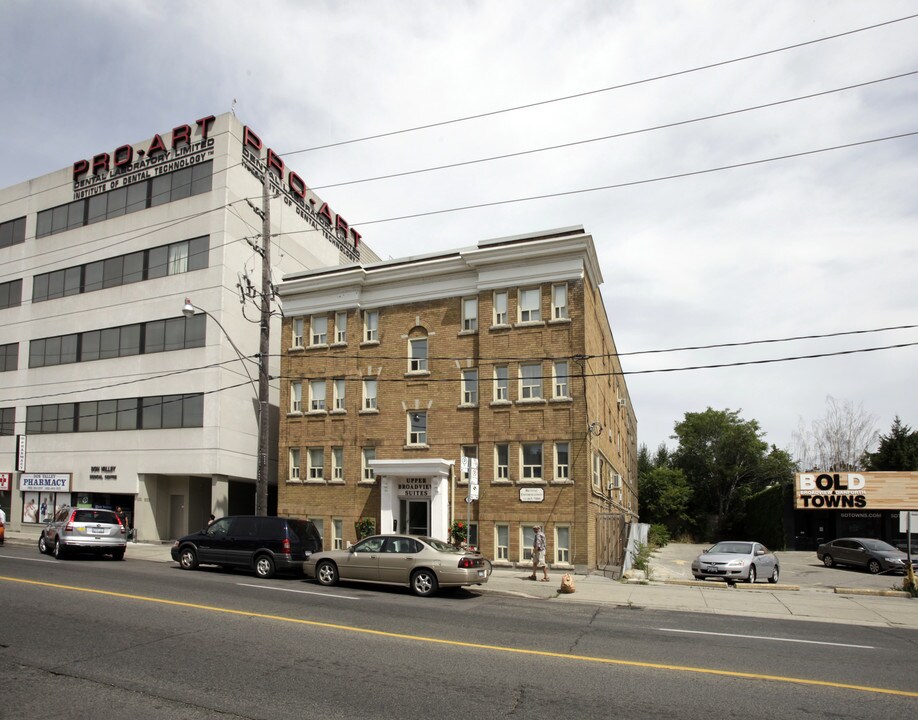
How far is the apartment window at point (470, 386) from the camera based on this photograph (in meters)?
27.3

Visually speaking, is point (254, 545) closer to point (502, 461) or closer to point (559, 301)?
point (502, 461)

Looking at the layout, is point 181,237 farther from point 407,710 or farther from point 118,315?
point 407,710

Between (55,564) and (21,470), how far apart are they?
70.1ft

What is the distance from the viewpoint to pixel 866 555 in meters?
30.8

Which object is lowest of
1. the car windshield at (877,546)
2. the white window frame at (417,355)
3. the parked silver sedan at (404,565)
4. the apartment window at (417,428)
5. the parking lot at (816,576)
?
the parking lot at (816,576)

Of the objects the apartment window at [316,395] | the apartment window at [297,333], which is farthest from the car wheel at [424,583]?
the apartment window at [297,333]

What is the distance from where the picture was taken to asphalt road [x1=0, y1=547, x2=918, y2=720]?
7.45m

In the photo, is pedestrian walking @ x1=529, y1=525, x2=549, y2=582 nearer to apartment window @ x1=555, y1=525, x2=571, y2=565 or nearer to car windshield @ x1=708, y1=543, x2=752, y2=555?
apartment window @ x1=555, y1=525, x2=571, y2=565

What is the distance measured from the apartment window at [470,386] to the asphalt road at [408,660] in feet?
41.8

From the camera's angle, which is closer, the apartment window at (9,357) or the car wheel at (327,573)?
the car wheel at (327,573)

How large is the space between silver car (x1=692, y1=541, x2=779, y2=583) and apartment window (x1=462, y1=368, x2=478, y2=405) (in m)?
9.70

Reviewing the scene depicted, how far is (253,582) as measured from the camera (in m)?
17.9

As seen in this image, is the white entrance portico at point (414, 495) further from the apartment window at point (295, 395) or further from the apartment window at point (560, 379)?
the apartment window at point (295, 395)

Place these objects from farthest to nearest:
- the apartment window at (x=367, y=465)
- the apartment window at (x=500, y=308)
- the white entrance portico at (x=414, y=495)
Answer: the apartment window at (x=367, y=465) → the apartment window at (x=500, y=308) → the white entrance portico at (x=414, y=495)
